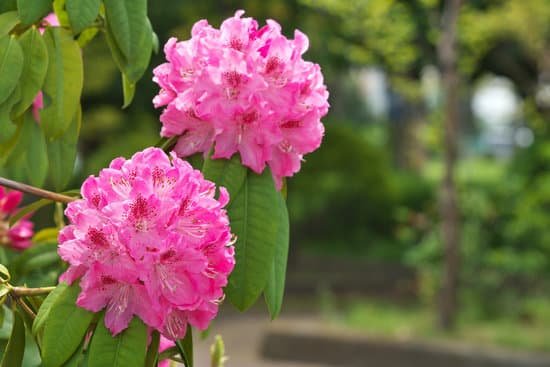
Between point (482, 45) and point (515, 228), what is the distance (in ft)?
10.6

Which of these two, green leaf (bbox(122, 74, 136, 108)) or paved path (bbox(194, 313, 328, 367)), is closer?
green leaf (bbox(122, 74, 136, 108))

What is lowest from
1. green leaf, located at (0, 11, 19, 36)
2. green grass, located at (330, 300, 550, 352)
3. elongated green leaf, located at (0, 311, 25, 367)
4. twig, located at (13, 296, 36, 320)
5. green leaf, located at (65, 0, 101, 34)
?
elongated green leaf, located at (0, 311, 25, 367)

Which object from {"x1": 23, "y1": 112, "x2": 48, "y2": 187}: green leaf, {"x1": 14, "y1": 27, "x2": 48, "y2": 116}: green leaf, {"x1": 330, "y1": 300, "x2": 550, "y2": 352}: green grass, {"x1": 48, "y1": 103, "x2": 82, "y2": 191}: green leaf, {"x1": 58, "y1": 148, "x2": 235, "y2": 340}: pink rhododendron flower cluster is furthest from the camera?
{"x1": 330, "y1": 300, "x2": 550, "y2": 352}: green grass

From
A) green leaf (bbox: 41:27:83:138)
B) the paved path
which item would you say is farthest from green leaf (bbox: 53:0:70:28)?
the paved path

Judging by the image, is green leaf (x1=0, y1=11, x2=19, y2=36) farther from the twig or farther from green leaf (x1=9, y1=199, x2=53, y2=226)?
the twig

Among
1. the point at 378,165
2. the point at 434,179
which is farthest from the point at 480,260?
the point at 434,179

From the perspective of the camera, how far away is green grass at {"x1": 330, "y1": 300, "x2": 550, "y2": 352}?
26.8 ft

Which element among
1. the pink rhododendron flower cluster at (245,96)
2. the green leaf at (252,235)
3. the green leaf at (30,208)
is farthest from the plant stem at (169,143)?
the green leaf at (30,208)

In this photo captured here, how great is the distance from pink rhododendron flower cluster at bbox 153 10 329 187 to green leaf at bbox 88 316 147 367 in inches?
10.8

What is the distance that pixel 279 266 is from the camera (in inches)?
57.3

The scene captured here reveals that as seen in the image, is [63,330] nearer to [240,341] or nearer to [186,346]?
[186,346]

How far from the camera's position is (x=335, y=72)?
16.8 metres

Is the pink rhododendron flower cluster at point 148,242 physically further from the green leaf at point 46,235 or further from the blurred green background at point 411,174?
the blurred green background at point 411,174

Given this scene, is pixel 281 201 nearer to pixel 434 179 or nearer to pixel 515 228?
pixel 515 228
